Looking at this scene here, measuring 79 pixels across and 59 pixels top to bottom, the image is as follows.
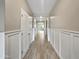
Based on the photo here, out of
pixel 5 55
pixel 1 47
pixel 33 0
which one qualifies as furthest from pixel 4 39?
pixel 33 0

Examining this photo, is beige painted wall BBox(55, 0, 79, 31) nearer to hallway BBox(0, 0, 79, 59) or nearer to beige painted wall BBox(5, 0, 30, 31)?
hallway BBox(0, 0, 79, 59)

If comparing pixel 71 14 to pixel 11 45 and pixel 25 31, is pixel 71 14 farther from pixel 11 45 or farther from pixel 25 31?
pixel 25 31

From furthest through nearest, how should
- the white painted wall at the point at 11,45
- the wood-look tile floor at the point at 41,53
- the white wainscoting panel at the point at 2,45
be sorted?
the wood-look tile floor at the point at 41,53 → the white painted wall at the point at 11,45 → the white wainscoting panel at the point at 2,45

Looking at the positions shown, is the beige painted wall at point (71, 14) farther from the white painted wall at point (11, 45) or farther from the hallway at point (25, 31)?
the white painted wall at point (11, 45)

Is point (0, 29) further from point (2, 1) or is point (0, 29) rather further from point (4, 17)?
point (2, 1)

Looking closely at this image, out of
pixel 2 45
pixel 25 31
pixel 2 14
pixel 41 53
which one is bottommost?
pixel 41 53

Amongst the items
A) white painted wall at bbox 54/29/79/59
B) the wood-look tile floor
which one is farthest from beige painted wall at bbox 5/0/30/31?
the wood-look tile floor

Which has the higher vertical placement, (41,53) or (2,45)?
(2,45)

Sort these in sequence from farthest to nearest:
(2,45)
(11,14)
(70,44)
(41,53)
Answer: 1. (41,53)
2. (70,44)
3. (11,14)
4. (2,45)

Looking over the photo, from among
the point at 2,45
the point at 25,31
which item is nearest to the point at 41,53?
the point at 25,31


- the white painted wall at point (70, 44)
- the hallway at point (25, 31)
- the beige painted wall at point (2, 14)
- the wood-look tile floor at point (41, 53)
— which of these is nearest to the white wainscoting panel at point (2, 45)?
the hallway at point (25, 31)

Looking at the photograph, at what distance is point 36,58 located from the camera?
16.9 ft

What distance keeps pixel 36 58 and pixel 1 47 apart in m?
2.95

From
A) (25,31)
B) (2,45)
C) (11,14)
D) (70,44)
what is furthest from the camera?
(25,31)
